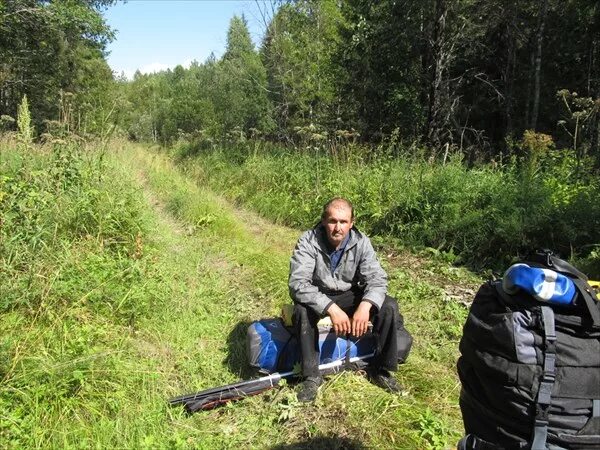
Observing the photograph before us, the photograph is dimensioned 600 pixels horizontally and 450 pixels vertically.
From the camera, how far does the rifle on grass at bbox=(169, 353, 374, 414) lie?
9.57 feet

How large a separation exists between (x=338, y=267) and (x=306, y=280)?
11.8 inches

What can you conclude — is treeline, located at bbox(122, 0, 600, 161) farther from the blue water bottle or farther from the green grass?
the blue water bottle

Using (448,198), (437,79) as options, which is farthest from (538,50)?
(448,198)

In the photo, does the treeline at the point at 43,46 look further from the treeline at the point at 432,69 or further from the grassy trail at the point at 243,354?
the grassy trail at the point at 243,354

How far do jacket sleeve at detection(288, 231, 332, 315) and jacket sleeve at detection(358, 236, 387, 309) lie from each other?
0.33 metres

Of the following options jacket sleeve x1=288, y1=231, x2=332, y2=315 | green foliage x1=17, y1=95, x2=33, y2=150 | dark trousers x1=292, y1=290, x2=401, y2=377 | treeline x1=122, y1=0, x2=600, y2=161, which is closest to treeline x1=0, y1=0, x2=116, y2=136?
treeline x1=122, y1=0, x2=600, y2=161

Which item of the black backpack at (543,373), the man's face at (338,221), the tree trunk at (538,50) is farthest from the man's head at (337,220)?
the tree trunk at (538,50)

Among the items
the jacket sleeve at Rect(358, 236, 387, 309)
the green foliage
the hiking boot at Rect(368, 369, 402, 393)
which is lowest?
the hiking boot at Rect(368, 369, 402, 393)

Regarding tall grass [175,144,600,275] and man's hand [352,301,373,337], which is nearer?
man's hand [352,301,373,337]

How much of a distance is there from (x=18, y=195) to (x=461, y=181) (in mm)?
5403

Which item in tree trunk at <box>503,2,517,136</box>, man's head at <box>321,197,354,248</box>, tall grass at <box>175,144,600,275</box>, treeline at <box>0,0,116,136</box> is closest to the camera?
man's head at <box>321,197,354,248</box>

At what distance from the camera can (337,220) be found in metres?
3.29

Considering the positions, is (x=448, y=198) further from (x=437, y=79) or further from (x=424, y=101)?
(x=424, y=101)

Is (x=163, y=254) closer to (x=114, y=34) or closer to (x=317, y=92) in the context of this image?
(x=317, y=92)
